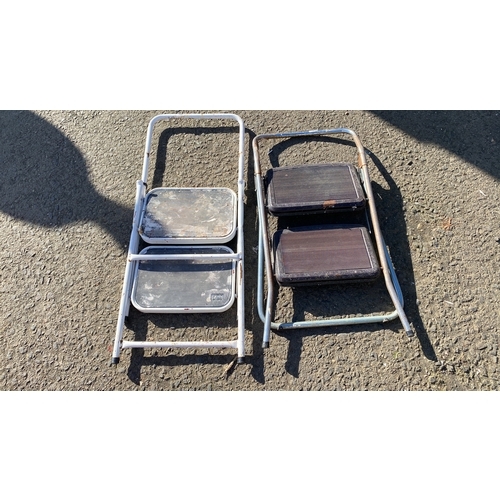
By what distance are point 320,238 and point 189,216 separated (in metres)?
0.66

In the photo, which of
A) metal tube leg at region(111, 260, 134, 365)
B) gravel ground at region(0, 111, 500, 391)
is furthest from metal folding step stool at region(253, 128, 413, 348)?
metal tube leg at region(111, 260, 134, 365)

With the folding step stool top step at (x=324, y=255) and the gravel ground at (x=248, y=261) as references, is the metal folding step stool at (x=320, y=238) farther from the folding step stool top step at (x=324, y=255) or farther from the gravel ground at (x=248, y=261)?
the gravel ground at (x=248, y=261)

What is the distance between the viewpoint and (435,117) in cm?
217

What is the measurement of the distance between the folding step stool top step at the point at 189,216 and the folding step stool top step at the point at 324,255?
0.29 metres

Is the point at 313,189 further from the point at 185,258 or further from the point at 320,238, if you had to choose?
the point at 185,258

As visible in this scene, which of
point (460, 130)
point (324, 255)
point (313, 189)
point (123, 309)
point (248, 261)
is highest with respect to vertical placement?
point (460, 130)

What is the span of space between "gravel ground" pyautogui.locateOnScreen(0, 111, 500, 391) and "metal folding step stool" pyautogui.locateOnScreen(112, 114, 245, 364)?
0.29 feet

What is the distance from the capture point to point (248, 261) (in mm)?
1790

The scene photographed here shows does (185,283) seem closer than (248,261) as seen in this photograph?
Yes

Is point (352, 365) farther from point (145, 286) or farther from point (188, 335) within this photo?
point (145, 286)

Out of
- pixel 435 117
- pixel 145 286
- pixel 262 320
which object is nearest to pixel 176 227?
pixel 145 286

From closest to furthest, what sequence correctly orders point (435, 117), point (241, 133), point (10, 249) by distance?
point (10, 249) < point (241, 133) < point (435, 117)

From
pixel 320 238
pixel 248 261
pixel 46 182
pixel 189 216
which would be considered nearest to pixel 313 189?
Result: pixel 320 238

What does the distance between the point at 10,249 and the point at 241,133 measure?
54.3 inches
